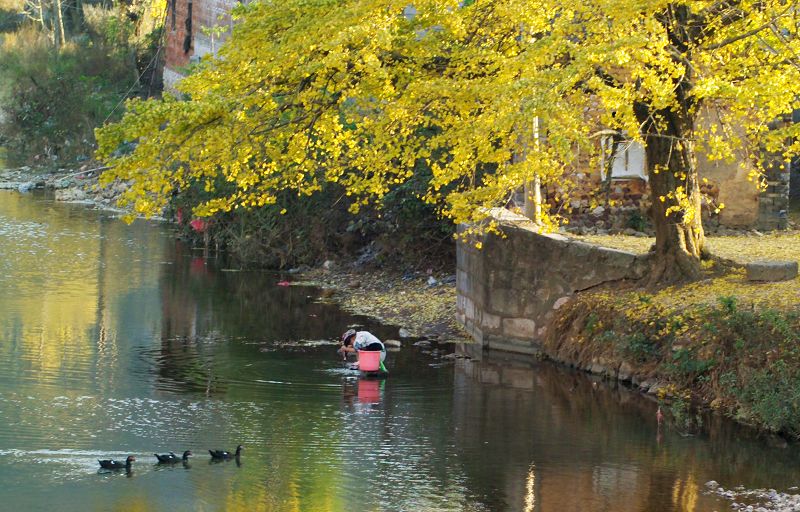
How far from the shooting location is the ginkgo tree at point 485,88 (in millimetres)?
16203

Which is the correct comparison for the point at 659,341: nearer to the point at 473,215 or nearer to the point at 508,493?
the point at 473,215

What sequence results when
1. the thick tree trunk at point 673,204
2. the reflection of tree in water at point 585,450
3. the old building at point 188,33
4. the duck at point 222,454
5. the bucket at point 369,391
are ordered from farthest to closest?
the old building at point 188,33 → the thick tree trunk at point 673,204 → the bucket at point 369,391 → the duck at point 222,454 → the reflection of tree in water at point 585,450

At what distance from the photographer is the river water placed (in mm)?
13031

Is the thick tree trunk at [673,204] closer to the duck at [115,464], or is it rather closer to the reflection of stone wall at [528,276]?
the reflection of stone wall at [528,276]

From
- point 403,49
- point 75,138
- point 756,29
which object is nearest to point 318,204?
point 403,49

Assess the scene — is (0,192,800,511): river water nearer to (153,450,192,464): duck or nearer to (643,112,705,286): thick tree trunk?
(153,450,192,464): duck

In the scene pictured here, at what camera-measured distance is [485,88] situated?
16953 millimetres

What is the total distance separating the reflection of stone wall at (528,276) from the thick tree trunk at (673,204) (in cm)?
44

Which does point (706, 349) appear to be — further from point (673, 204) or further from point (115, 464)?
point (115, 464)

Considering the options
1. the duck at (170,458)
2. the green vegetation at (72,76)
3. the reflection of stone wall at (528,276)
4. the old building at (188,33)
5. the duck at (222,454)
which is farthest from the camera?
the green vegetation at (72,76)

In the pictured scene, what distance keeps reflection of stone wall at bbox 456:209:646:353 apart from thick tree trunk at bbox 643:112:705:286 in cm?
44

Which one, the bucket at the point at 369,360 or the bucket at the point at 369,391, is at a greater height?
the bucket at the point at 369,360

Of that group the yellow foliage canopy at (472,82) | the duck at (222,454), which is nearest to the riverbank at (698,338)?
the yellow foliage canopy at (472,82)

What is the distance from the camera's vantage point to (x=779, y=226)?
2598 centimetres
